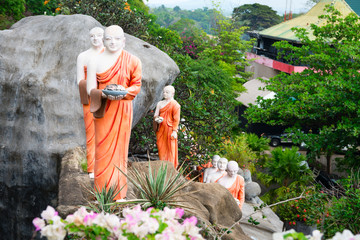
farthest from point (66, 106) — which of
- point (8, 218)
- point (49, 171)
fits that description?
point (8, 218)

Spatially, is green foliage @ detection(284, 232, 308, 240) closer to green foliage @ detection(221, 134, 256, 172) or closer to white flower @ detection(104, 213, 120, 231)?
white flower @ detection(104, 213, 120, 231)

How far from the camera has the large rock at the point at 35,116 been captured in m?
7.27

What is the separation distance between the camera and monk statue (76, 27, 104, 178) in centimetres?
595

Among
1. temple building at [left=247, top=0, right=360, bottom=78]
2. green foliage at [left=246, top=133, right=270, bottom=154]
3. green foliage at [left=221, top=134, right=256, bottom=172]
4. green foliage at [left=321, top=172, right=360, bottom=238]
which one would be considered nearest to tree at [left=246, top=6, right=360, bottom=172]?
green foliage at [left=221, top=134, right=256, bottom=172]

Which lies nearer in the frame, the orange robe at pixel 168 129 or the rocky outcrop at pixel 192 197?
the rocky outcrop at pixel 192 197

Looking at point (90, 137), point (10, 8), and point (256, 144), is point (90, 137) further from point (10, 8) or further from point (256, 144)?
point (10, 8)

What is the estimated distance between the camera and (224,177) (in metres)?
8.57

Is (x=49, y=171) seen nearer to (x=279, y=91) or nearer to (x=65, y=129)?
(x=65, y=129)

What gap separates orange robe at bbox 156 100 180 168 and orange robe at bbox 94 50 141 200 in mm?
2753

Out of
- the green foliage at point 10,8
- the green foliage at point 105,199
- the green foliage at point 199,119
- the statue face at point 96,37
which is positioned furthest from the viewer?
the green foliage at point 10,8

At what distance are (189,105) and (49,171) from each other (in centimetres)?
501

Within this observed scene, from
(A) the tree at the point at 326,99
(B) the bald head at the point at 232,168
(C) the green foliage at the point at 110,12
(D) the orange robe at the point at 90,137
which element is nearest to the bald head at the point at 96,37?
(D) the orange robe at the point at 90,137

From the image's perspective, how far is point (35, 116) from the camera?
24.3ft

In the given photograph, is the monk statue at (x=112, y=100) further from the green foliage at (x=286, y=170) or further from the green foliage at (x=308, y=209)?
the green foliage at (x=286, y=170)
